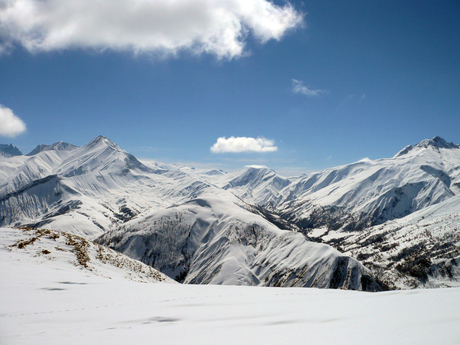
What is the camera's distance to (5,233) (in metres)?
27.3

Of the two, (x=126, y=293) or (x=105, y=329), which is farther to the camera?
(x=126, y=293)

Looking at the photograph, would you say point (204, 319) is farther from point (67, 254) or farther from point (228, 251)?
point (228, 251)

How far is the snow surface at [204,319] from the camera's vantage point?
642 cm

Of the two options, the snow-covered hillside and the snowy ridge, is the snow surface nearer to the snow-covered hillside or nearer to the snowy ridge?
the snowy ridge

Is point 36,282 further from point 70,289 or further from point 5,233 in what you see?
point 5,233

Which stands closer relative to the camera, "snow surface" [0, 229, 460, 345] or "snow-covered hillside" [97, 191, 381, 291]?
"snow surface" [0, 229, 460, 345]

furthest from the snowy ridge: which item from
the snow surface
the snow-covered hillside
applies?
the snow-covered hillside

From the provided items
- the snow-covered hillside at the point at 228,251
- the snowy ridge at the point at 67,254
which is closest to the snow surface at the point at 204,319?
the snowy ridge at the point at 67,254

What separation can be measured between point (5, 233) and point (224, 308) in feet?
104

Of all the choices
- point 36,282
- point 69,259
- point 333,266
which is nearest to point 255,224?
point 333,266

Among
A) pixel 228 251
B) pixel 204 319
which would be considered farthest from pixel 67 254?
pixel 228 251

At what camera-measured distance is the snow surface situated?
21.1 feet

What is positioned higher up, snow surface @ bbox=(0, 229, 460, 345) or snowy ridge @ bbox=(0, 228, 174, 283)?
snow surface @ bbox=(0, 229, 460, 345)

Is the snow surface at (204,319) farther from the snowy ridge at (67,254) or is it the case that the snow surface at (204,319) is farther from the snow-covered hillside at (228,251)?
the snow-covered hillside at (228,251)
